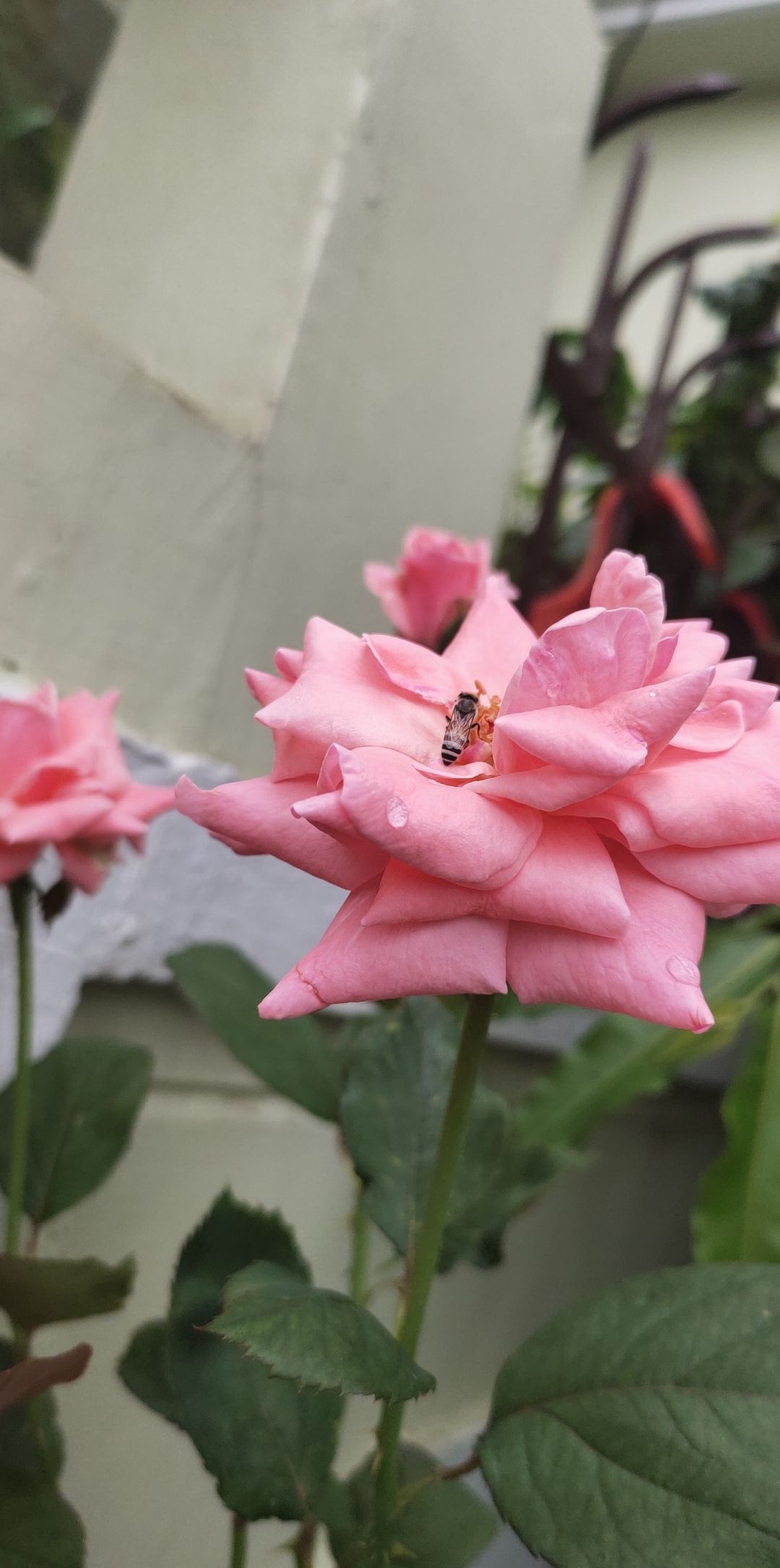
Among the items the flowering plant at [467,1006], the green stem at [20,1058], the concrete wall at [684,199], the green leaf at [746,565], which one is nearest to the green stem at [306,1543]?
the flowering plant at [467,1006]

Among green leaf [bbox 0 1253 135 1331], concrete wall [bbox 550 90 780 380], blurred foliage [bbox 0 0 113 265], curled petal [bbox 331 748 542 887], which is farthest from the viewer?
concrete wall [bbox 550 90 780 380]

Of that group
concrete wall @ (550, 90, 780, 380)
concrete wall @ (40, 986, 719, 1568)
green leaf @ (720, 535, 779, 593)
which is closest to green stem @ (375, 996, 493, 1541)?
concrete wall @ (40, 986, 719, 1568)

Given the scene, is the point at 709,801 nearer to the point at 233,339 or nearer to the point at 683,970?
the point at 683,970

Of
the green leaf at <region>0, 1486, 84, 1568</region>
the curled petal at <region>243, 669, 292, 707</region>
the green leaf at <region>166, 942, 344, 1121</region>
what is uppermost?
the curled petal at <region>243, 669, 292, 707</region>

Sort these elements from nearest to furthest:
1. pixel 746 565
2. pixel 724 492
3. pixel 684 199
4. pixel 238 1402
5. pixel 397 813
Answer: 1. pixel 397 813
2. pixel 238 1402
3. pixel 746 565
4. pixel 724 492
5. pixel 684 199

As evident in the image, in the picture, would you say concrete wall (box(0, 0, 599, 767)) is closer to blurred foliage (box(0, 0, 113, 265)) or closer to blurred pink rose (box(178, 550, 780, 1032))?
blurred foliage (box(0, 0, 113, 265))

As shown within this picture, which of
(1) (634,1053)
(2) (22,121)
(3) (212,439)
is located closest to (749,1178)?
(1) (634,1053)
